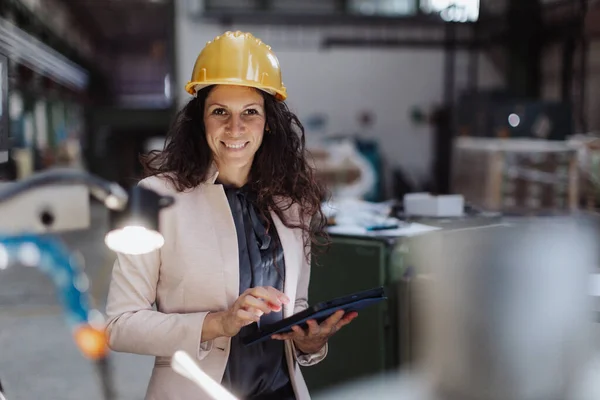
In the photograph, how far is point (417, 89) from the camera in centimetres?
1162

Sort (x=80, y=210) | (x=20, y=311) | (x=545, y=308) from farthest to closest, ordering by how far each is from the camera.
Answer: (x=20, y=311), (x=545, y=308), (x=80, y=210)

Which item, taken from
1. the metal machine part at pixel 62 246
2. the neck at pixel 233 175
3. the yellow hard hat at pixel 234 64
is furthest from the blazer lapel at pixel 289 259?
the metal machine part at pixel 62 246

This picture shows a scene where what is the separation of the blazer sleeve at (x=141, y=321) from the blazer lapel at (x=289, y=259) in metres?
0.26

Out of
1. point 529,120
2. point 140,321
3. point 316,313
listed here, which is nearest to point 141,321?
point 140,321

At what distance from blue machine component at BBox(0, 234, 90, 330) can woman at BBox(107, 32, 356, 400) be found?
0.46 meters

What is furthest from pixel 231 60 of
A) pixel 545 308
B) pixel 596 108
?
pixel 596 108

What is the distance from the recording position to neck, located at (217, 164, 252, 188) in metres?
1.54

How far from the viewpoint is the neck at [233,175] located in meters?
1.54

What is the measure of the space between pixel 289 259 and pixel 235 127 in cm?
35

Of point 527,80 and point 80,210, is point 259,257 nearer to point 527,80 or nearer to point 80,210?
point 80,210

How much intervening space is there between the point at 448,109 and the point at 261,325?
10.5 metres

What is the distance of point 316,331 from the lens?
1408mm

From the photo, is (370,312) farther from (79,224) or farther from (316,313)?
(79,224)

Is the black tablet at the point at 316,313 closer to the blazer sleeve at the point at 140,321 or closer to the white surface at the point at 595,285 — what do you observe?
the blazer sleeve at the point at 140,321
